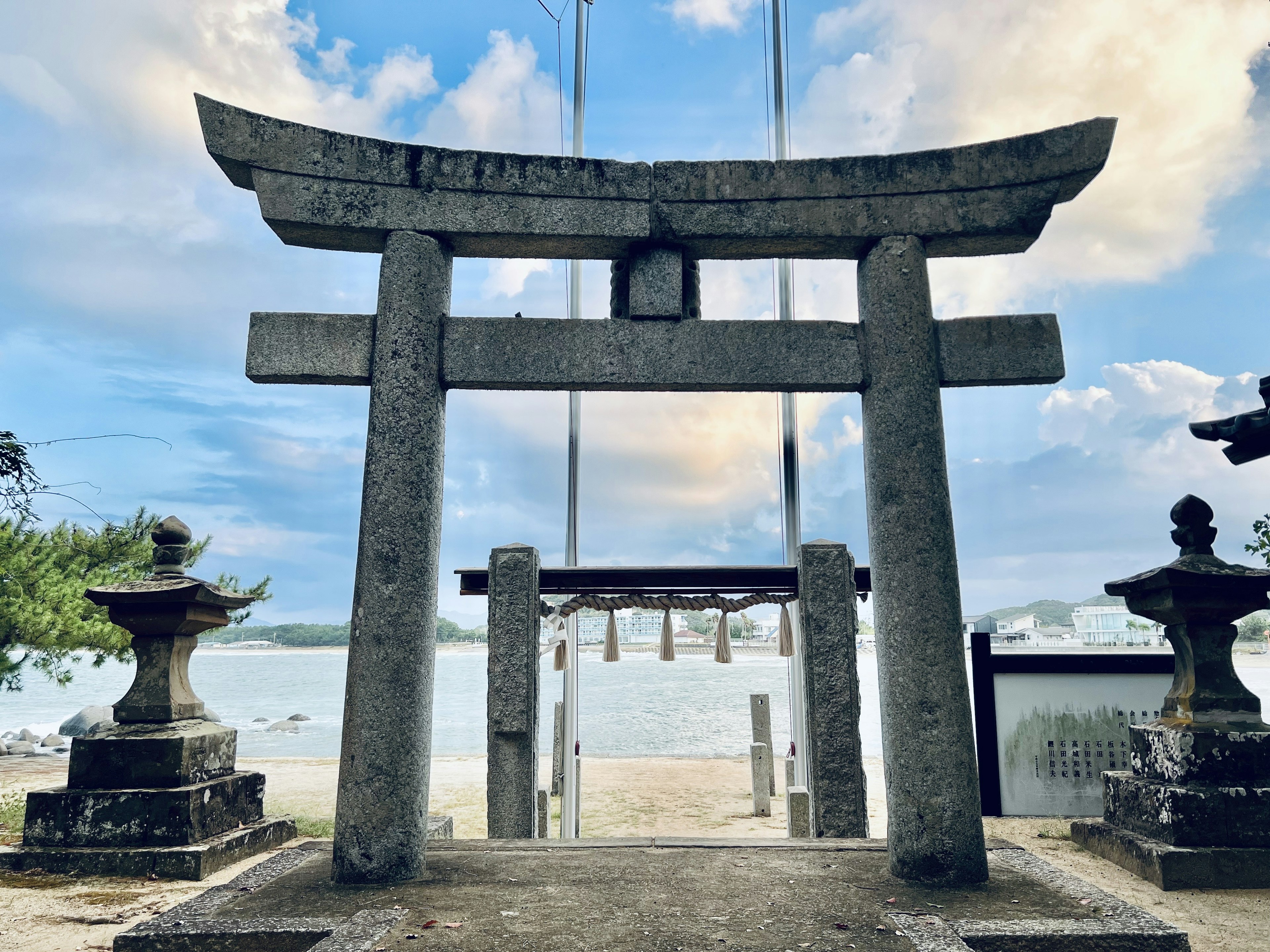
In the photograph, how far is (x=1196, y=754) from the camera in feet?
21.7

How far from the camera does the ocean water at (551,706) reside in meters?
25.8

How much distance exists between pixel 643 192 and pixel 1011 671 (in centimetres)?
799

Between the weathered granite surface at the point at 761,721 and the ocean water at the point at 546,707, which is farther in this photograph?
the ocean water at the point at 546,707

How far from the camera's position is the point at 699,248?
5078 mm

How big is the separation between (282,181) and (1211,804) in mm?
8323

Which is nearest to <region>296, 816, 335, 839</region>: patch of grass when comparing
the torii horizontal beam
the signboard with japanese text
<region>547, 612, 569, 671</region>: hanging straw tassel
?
<region>547, 612, 569, 671</region>: hanging straw tassel

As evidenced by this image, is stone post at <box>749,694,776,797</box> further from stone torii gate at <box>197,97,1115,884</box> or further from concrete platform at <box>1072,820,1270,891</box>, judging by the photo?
stone torii gate at <box>197,97,1115,884</box>

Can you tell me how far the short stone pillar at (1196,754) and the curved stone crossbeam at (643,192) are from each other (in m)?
4.12

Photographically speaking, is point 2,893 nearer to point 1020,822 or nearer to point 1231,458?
point 1231,458

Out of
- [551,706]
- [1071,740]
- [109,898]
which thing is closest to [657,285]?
[109,898]

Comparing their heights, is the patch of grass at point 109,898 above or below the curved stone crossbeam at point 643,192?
below

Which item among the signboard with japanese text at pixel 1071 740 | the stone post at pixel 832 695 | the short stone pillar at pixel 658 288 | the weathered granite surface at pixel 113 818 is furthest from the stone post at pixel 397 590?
the signboard with japanese text at pixel 1071 740

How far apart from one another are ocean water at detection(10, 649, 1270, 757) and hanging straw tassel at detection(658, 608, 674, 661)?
65.5 inches

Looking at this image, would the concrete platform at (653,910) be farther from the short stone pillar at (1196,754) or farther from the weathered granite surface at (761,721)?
the weathered granite surface at (761,721)
